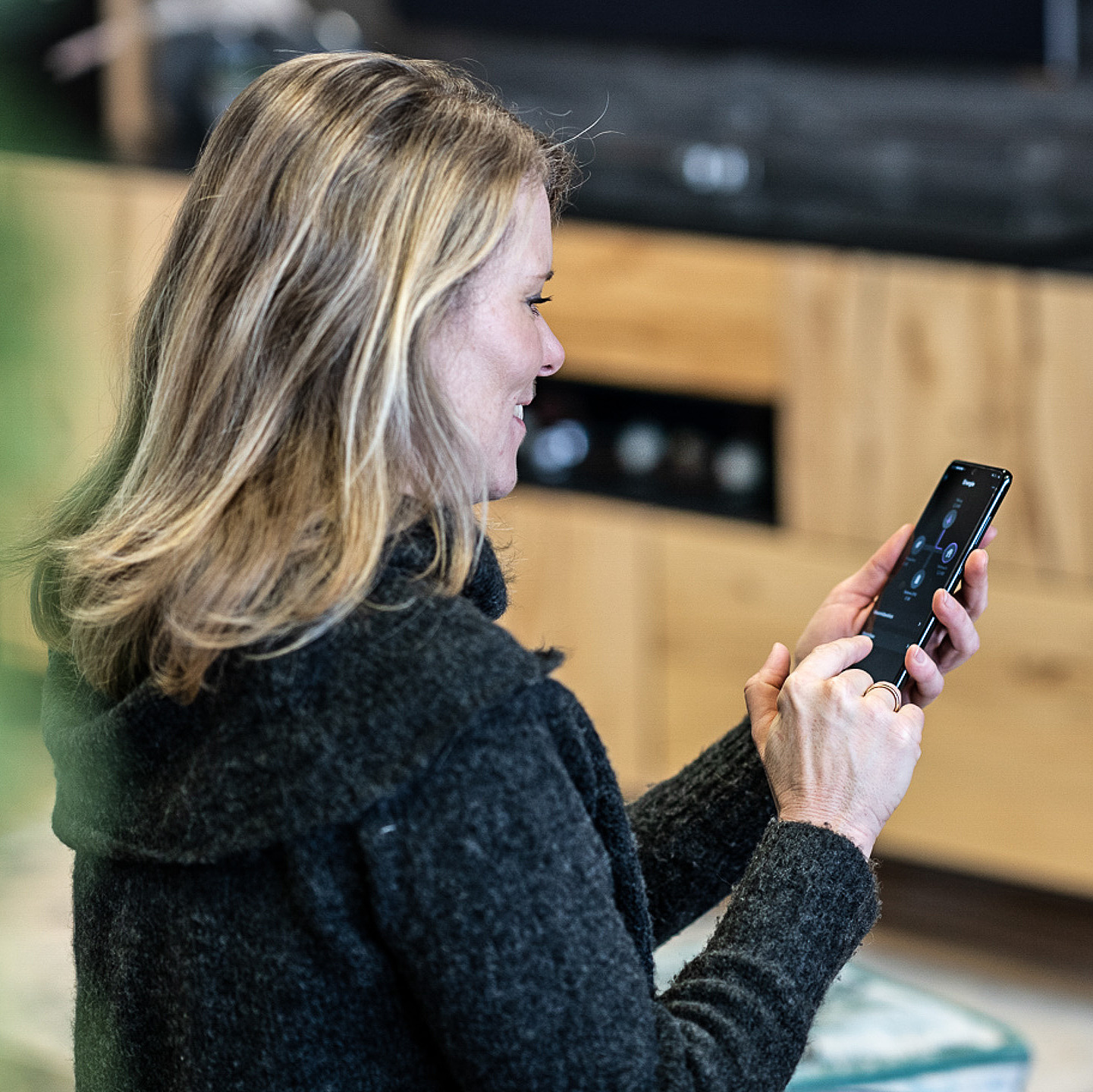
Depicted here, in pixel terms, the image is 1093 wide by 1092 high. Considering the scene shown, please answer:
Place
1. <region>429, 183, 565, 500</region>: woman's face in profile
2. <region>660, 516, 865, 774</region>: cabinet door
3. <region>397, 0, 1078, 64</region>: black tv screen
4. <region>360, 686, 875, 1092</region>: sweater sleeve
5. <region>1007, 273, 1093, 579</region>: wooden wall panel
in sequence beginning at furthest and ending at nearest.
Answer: <region>397, 0, 1078, 64</region>: black tv screen, <region>660, 516, 865, 774</region>: cabinet door, <region>1007, 273, 1093, 579</region>: wooden wall panel, <region>429, 183, 565, 500</region>: woman's face in profile, <region>360, 686, 875, 1092</region>: sweater sleeve

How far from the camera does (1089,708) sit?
2.00 meters

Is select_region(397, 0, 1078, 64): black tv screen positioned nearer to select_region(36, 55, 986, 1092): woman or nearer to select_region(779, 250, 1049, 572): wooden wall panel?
select_region(779, 250, 1049, 572): wooden wall panel

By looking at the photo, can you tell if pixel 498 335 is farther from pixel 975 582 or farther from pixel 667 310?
pixel 667 310

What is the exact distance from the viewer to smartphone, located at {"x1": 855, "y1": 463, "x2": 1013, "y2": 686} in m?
0.95

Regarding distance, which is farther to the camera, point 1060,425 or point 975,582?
point 1060,425

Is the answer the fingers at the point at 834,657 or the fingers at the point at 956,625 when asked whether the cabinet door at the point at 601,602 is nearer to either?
the fingers at the point at 956,625

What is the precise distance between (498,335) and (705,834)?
389mm

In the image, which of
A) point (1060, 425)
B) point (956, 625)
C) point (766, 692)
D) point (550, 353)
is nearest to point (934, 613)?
point (956, 625)

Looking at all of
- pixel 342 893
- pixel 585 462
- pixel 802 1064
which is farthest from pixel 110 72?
pixel 342 893

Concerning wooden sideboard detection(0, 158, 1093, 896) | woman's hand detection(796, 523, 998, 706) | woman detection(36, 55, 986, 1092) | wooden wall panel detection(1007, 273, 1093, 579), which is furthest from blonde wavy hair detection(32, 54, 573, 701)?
wooden wall panel detection(1007, 273, 1093, 579)

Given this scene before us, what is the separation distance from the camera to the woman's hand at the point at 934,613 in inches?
36.2

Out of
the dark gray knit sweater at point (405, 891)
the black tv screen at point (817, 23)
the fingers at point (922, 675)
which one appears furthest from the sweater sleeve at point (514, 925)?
the black tv screen at point (817, 23)

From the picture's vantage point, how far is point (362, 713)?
659mm

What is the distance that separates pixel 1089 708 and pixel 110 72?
2.21 metres
